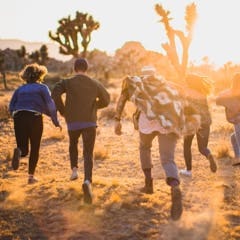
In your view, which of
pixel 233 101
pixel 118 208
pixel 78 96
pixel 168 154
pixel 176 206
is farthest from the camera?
pixel 233 101

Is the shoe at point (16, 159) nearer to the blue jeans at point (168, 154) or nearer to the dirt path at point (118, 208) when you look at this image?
the dirt path at point (118, 208)

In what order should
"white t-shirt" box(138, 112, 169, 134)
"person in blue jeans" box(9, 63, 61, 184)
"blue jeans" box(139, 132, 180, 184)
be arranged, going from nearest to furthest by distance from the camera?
"blue jeans" box(139, 132, 180, 184) → "white t-shirt" box(138, 112, 169, 134) → "person in blue jeans" box(9, 63, 61, 184)

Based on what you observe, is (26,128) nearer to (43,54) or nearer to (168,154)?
(168,154)

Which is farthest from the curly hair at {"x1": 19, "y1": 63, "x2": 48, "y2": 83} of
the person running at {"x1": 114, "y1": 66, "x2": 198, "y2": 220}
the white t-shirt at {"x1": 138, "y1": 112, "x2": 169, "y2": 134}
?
the white t-shirt at {"x1": 138, "y1": 112, "x2": 169, "y2": 134}

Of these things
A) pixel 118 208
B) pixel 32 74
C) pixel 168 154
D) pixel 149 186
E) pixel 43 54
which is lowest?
pixel 118 208

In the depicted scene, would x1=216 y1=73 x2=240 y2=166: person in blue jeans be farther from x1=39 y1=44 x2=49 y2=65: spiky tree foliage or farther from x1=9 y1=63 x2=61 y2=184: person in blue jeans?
x1=39 y1=44 x2=49 y2=65: spiky tree foliage

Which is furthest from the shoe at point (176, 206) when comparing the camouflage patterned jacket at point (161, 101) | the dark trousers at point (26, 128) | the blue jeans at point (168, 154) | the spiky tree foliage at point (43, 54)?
the spiky tree foliage at point (43, 54)

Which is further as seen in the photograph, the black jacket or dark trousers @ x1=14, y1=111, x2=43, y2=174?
dark trousers @ x1=14, y1=111, x2=43, y2=174

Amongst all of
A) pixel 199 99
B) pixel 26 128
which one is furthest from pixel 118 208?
pixel 199 99

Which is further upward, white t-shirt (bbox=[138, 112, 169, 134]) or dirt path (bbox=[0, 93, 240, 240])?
white t-shirt (bbox=[138, 112, 169, 134])

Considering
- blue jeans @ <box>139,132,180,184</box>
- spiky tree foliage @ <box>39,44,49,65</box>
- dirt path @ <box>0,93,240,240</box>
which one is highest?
spiky tree foliage @ <box>39,44,49,65</box>

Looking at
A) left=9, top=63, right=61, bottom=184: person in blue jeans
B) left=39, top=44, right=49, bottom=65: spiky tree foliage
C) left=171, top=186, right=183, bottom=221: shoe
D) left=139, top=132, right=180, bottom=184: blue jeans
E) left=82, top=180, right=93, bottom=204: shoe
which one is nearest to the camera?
left=171, top=186, right=183, bottom=221: shoe

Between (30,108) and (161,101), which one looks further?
(30,108)

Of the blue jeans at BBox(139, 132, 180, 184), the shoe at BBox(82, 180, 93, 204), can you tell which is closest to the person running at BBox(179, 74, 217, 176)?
the blue jeans at BBox(139, 132, 180, 184)
